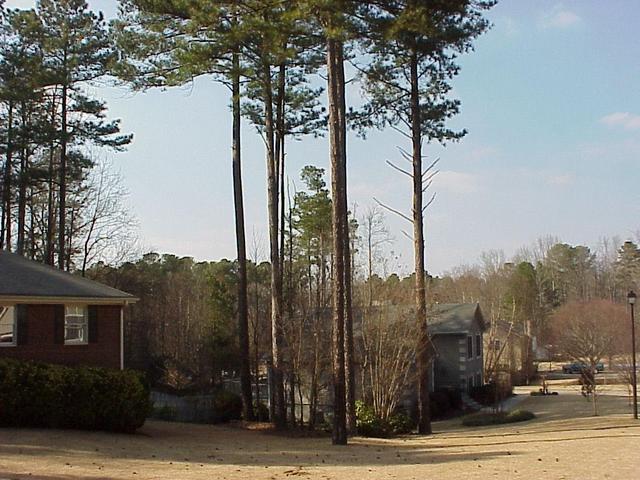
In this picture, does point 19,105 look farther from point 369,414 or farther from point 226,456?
point 226,456

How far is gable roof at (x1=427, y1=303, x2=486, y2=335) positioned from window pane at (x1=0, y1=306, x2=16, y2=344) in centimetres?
2099

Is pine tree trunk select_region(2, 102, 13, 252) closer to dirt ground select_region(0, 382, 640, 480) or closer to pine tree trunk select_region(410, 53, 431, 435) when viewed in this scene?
dirt ground select_region(0, 382, 640, 480)

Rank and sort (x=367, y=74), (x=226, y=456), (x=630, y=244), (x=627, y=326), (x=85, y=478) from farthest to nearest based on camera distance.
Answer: (x=630, y=244), (x=627, y=326), (x=367, y=74), (x=226, y=456), (x=85, y=478)

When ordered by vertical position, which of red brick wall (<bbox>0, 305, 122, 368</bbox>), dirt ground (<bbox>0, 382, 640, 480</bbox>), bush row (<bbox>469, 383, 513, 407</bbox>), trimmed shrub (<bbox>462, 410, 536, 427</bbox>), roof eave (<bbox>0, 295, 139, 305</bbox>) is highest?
roof eave (<bbox>0, 295, 139, 305</bbox>)

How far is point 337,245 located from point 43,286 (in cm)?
842

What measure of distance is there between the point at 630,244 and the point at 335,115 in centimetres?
7438

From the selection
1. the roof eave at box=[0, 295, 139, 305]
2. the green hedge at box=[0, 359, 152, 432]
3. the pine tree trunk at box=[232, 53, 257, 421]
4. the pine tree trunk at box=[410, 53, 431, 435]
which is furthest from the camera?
the pine tree trunk at box=[232, 53, 257, 421]

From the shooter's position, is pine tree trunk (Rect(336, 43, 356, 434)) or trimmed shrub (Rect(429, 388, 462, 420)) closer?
pine tree trunk (Rect(336, 43, 356, 434))

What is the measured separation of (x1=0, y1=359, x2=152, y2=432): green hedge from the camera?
18.4m

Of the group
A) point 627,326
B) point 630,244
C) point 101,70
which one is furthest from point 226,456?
point 630,244

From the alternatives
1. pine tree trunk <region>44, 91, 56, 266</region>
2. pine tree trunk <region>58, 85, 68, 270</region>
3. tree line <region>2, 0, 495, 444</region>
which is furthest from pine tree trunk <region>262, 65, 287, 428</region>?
pine tree trunk <region>44, 91, 56, 266</region>

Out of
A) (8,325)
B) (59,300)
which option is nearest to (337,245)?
(59,300)

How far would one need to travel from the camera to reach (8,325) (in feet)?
67.1

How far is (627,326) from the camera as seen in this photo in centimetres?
4453
